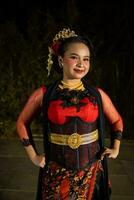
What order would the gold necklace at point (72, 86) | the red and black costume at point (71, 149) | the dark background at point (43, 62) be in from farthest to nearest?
the dark background at point (43, 62)
the gold necklace at point (72, 86)
the red and black costume at point (71, 149)

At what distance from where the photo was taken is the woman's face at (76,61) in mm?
3065

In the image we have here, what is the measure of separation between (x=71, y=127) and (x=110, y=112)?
1.20ft

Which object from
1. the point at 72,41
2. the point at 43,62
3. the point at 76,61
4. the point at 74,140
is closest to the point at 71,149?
the point at 74,140

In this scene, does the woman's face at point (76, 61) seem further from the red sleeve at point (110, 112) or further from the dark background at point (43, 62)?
the dark background at point (43, 62)

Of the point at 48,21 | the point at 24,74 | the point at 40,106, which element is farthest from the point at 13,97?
the point at 40,106

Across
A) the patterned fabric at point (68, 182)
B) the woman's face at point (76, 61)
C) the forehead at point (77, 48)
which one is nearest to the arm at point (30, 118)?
the patterned fabric at point (68, 182)

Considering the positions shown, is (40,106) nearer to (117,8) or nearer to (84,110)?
(84,110)

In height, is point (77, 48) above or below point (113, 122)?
above

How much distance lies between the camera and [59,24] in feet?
28.0

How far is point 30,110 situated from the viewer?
3221mm

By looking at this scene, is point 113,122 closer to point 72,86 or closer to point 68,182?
point 72,86

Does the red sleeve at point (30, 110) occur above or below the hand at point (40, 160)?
above

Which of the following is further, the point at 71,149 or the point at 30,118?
the point at 30,118

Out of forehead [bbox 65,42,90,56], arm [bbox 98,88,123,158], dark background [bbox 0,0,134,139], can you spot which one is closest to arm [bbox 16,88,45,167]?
forehead [bbox 65,42,90,56]
